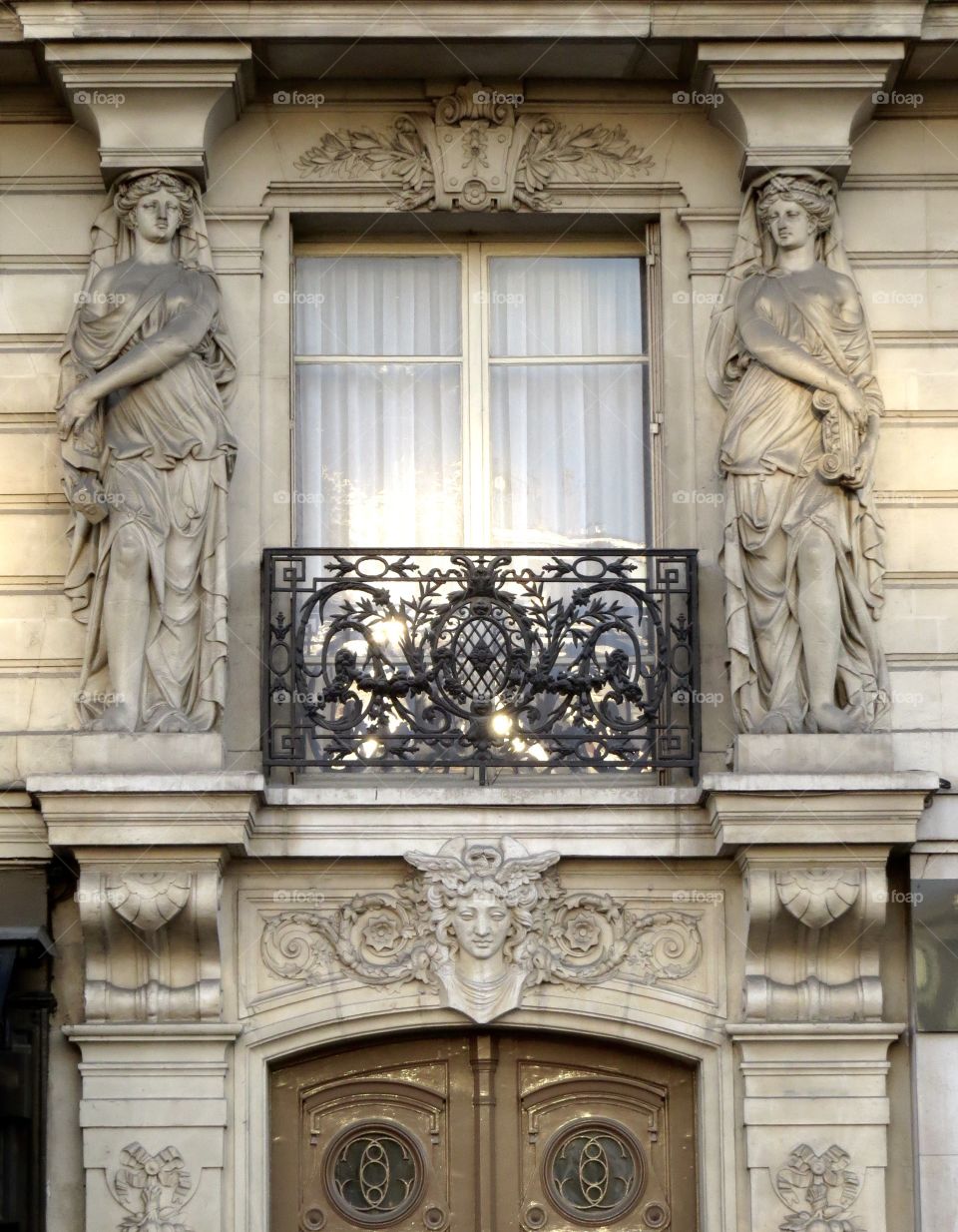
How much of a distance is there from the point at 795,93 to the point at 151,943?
4614 millimetres

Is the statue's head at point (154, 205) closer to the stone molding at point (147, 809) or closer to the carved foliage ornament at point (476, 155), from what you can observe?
the carved foliage ornament at point (476, 155)

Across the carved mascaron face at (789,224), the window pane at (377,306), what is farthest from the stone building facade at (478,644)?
the window pane at (377,306)

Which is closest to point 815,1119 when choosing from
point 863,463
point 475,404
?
point 863,463

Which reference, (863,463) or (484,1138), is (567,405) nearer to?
(863,463)

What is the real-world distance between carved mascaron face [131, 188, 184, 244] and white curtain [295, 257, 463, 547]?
82cm

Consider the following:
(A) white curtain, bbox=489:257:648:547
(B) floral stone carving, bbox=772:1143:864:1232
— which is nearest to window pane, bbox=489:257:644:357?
(A) white curtain, bbox=489:257:648:547

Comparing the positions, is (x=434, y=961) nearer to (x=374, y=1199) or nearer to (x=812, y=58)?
(x=374, y=1199)

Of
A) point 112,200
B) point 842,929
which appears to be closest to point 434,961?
point 842,929

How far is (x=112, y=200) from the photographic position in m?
12.2

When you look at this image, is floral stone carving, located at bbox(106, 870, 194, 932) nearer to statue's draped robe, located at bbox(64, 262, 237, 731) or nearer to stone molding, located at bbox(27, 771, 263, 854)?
stone molding, located at bbox(27, 771, 263, 854)

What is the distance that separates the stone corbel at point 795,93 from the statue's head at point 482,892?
3226 millimetres

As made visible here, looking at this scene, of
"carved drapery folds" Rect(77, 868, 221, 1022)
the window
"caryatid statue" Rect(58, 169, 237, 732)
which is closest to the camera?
"carved drapery folds" Rect(77, 868, 221, 1022)

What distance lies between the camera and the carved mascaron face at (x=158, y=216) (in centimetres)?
1198

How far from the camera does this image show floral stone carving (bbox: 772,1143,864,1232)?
1118 centimetres
